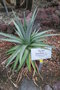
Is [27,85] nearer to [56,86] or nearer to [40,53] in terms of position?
[56,86]

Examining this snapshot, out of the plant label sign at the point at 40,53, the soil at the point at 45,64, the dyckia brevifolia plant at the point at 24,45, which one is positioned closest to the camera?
the plant label sign at the point at 40,53

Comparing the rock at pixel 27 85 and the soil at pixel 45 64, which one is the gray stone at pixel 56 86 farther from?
the rock at pixel 27 85

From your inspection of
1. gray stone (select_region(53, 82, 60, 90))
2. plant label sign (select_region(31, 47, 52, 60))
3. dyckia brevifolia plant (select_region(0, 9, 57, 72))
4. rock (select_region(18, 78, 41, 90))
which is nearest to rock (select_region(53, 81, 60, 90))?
gray stone (select_region(53, 82, 60, 90))

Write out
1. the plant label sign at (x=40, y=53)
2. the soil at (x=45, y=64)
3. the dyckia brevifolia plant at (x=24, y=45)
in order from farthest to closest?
1. the soil at (x=45, y=64)
2. the dyckia brevifolia plant at (x=24, y=45)
3. the plant label sign at (x=40, y=53)

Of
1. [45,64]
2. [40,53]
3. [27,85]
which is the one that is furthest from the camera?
[45,64]

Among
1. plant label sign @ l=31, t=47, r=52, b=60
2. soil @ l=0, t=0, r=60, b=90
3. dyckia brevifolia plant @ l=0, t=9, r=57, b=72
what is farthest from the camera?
soil @ l=0, t=0, r=60, b=90

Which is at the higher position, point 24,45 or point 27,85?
point 24,45

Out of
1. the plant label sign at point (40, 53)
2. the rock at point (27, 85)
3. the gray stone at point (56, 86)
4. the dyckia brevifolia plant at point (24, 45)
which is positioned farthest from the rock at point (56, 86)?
the plant label sign at point (40, 53)

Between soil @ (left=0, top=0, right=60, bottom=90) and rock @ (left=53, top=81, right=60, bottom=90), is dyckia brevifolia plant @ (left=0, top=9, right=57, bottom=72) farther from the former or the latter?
rock @ (left=53, top=81, right=60, bottom=90)

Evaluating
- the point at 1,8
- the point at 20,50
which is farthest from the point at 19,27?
the point at 1,8

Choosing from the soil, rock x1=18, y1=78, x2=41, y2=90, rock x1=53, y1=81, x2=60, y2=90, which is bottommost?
rock x1=53, y1=81, x2=60, y2=90

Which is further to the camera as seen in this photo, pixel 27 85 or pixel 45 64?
pixel 45 64

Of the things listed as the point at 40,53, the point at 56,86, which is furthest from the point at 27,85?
the point at 40,53

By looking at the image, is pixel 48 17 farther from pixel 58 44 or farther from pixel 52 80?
pixel 52 80
